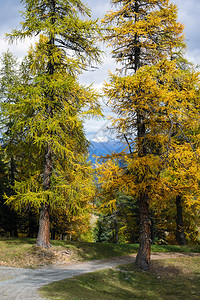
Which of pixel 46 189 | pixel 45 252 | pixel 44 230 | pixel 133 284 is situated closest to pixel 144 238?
pixel 133 284

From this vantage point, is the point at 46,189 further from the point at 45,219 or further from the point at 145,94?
the point at 145,94

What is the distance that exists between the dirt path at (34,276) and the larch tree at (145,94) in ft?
6.22

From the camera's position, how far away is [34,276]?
27.0 ft

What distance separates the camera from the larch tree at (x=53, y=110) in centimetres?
1091

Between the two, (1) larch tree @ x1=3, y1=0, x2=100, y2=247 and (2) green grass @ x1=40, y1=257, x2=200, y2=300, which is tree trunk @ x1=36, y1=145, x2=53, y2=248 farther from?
(2) green grass @ x1=40, y1=257, x2=200, y2=300

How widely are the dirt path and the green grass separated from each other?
0.39 m

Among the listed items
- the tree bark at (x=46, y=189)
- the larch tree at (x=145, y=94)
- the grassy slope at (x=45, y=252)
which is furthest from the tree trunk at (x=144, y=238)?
the tree bark at (x=46, y=189)

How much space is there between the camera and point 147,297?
8.51m

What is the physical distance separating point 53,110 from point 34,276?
263 inches

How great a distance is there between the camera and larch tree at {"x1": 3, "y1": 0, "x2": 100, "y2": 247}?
10914 millimetres

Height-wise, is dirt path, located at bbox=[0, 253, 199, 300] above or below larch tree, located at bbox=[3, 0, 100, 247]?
below

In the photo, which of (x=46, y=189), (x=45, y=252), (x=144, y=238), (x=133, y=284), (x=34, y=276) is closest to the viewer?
(x=34, y=276)

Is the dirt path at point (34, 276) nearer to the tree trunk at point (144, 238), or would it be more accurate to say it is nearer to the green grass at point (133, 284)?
the green grass at point (133, 284)

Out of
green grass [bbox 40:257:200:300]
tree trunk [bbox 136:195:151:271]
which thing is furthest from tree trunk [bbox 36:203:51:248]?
tree trunk [bbox 136:195:151:271]
